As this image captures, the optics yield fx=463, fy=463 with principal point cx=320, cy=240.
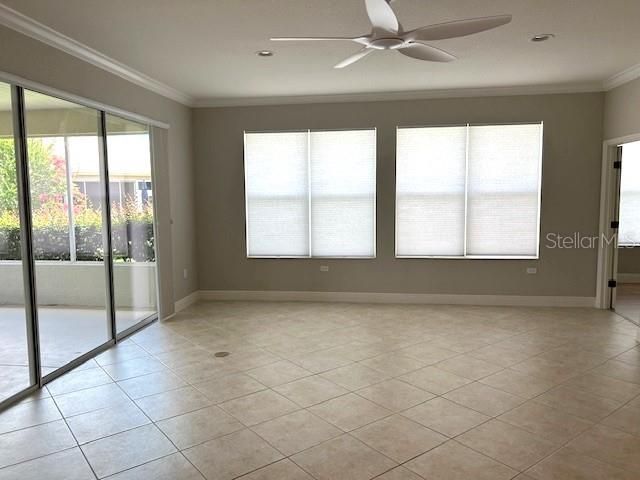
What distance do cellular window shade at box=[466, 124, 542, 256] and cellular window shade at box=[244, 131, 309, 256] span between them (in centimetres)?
221

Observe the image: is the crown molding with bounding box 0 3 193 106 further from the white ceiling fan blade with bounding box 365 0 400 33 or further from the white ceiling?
the white ceiling fan blade with bounding box 365 0 400 33

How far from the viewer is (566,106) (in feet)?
19.0

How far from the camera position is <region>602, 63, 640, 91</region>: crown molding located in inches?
194

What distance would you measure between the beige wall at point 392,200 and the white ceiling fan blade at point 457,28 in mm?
3216

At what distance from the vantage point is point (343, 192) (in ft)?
20.6

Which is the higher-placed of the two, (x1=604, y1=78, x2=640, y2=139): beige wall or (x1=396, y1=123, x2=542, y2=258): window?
(x1=604, y1=78, x2=640, y2=139): beige wall

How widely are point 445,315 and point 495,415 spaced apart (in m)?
2.59

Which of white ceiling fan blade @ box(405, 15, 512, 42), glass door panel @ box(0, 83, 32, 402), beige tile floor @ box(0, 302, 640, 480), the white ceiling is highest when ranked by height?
the white ceiling

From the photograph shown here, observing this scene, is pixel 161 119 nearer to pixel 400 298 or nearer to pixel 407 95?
pixel 407 95

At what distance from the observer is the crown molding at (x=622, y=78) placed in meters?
4.92

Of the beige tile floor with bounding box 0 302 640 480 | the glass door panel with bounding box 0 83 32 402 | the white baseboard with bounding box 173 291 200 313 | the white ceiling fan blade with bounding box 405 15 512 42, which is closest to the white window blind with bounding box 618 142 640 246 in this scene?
the beige tile floor with bounding box 0 302 640 480

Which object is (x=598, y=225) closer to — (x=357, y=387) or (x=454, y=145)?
(x=454, y=145)

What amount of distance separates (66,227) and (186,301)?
238 cm

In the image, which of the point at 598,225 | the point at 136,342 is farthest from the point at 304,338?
the point at 598,225
